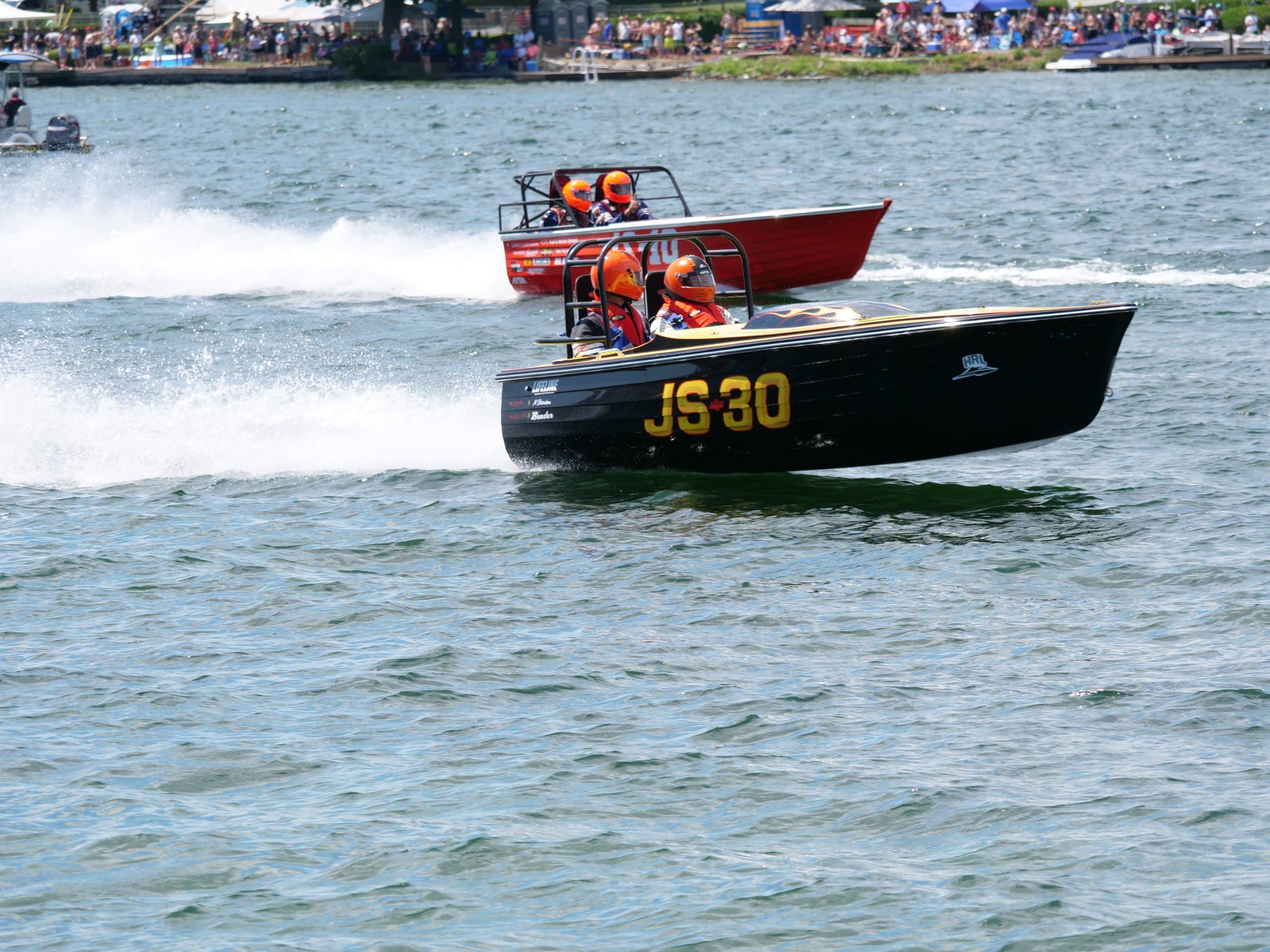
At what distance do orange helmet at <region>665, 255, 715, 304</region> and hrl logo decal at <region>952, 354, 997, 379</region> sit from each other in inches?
82.3

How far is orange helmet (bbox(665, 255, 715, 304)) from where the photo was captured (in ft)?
41.9

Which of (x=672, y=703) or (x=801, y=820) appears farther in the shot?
(x=672, y=703)

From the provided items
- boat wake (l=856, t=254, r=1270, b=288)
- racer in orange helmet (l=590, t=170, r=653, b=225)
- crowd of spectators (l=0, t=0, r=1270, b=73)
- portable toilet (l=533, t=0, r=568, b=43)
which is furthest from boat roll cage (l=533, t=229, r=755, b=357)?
portable toilet (l=533, t=0, r=568, b=43)

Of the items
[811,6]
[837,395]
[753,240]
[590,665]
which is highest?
[811,6]

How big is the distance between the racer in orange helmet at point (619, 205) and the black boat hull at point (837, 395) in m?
8.39

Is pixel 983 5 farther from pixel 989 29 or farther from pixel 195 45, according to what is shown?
pixel 195 45

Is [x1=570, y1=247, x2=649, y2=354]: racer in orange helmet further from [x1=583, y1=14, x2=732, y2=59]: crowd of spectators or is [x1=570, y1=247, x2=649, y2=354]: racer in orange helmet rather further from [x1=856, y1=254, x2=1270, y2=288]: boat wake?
[x1=583, y1=14, x2=732, y2=59]: crowd of spectators

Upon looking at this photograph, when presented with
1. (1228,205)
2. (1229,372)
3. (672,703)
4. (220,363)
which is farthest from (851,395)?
(1228,205)

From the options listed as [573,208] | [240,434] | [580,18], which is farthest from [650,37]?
[240,434]

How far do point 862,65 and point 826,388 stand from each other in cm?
6093

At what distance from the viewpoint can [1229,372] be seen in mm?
16531

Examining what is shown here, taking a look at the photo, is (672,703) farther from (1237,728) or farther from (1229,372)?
(1229,372)

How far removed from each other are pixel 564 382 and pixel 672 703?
15.7 feet

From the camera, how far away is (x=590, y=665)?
9281 millimetres
